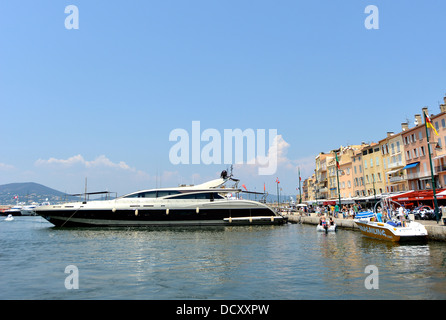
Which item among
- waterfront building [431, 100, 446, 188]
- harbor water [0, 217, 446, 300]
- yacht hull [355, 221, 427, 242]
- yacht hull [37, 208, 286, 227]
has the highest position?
waterfront building [431, 100, 446, 188]

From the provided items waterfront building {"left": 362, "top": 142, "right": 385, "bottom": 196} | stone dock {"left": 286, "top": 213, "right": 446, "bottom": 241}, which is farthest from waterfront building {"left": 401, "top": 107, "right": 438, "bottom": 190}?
stone dock {"left": 286, "top": 213, "right": 446, "bottom": 241}

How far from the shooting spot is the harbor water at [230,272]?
1260cm

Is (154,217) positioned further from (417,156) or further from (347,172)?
(347,172)

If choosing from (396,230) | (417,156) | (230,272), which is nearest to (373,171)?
(417,156)

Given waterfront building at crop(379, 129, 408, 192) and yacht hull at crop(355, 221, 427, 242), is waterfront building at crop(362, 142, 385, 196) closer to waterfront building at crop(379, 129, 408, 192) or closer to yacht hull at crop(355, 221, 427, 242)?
waterfront building at crop(379, 129, 408, 192)

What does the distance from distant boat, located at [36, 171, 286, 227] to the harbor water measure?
2136 centimetres

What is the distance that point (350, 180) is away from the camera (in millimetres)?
73188

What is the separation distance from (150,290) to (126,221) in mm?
35113

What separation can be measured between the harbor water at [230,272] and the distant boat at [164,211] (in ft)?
70.1

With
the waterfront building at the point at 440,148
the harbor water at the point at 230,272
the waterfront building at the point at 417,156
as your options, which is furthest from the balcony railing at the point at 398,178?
the harbor water at the point at 230,272

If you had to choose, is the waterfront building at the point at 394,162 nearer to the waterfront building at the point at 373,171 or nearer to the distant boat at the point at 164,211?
the waterfront building at the point at 373,171

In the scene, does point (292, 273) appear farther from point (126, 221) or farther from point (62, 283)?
point (126, 221)

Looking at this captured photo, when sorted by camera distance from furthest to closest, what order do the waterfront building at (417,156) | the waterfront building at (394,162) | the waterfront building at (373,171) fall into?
the waterfront building at (373,171), the waterfront building at (394,162), the waterfront building at (417,156)

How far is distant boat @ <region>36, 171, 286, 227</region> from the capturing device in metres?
46.4
